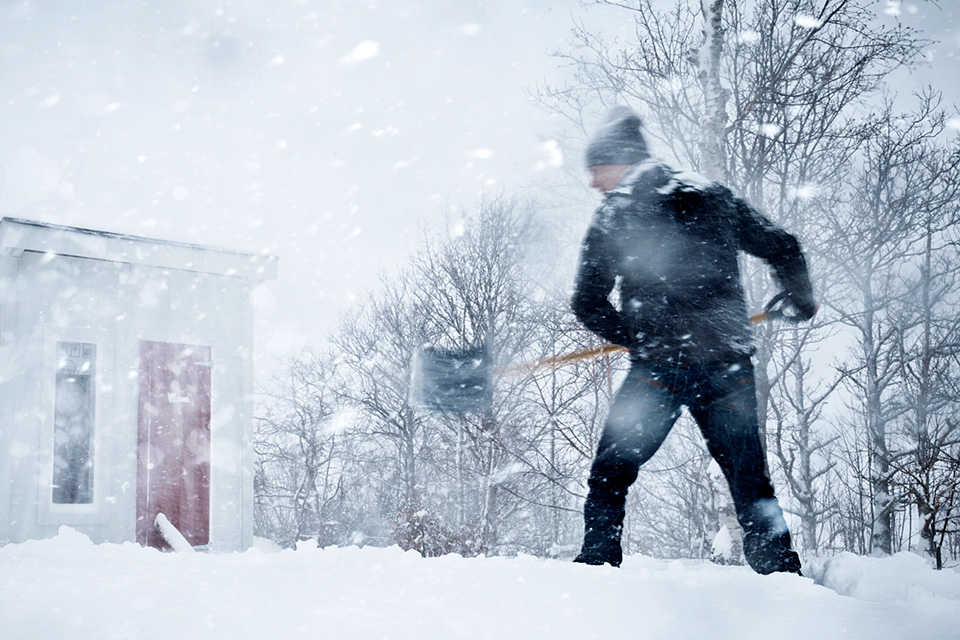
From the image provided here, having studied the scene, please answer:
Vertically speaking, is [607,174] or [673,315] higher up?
[607,174]

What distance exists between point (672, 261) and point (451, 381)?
2.25m

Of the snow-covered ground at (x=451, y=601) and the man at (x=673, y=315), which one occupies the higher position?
the man at (x=673, y=315)

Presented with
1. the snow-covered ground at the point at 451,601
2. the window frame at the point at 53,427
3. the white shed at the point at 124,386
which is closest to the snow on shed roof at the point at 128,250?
the white shed at the point at 124,386

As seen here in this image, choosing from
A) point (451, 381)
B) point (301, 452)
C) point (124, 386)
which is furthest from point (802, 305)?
point (301, 452)

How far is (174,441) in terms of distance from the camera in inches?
313

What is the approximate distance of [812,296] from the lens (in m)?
2.66

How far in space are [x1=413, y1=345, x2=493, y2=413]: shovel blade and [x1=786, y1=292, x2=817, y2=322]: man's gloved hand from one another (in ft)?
7.34

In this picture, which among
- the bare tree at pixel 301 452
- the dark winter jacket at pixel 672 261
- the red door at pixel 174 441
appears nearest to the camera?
the dark winter jacket at pixel 672 261

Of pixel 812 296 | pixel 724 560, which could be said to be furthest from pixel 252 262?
pixel 812 296

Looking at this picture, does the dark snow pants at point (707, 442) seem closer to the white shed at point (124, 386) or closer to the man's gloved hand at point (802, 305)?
the man's gloved hand at point (802, 305)

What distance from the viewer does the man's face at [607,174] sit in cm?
295

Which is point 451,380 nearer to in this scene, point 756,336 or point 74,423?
point 756,336

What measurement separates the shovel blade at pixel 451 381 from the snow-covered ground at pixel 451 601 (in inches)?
82.4

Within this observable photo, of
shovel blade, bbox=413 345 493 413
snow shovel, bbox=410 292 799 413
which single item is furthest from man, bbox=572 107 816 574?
shovel blade, bbox=413 345 493 413
